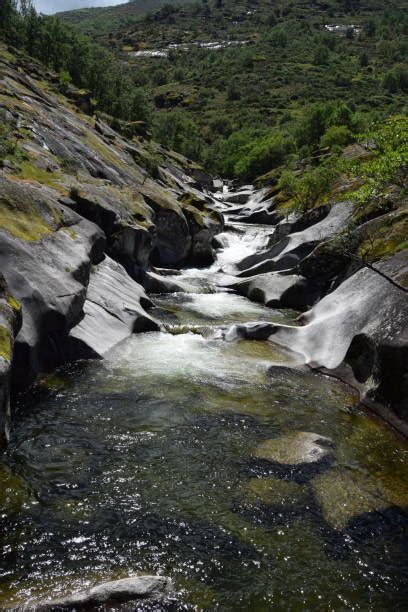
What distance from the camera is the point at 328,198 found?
53375 millimetres

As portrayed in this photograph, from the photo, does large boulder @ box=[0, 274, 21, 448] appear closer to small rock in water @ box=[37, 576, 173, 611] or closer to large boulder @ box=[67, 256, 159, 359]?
large boulder @ box=[67, 256, 159, 359]

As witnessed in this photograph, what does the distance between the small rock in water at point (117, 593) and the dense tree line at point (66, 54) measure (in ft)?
373

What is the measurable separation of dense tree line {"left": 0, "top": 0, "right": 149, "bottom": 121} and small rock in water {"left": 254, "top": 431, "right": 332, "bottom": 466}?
108722 millimetres

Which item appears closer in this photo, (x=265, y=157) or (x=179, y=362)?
(x=179, y=362)

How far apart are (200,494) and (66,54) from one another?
124101 mm

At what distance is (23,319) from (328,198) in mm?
41746

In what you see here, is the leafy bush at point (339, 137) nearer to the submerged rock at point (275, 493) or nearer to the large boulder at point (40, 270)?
the large boulder at point (40, 270)

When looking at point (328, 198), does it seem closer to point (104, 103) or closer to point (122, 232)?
point (122, 232)

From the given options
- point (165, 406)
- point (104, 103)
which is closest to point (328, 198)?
point (165, 406)

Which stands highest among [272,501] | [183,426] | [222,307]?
[272,501]

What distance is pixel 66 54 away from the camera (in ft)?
374

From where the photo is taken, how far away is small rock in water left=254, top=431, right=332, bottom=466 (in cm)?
1666

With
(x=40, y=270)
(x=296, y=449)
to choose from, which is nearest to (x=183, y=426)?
(x=296, y=449)

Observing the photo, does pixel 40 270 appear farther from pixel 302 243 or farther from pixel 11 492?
pixel 302 243
